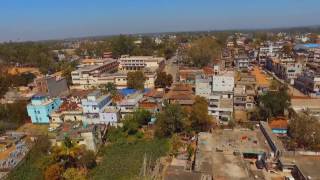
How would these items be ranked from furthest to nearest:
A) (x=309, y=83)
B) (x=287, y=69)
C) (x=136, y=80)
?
(x=287, y=69) → (x=136, y=80) → (x=309, y=83)

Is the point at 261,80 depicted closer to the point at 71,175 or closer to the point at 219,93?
the point at 219,93

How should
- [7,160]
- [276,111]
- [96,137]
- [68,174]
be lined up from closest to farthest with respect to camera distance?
[68,174] < [7,160] < [96,137] < [276,111]

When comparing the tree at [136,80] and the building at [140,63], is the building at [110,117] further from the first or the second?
the building at [140,63]

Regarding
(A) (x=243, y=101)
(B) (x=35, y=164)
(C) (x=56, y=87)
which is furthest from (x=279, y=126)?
(C) (x=56, y=87)

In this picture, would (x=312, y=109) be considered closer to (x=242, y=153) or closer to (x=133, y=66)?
(x=242, y=153)

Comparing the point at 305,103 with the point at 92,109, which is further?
the point at 305,103

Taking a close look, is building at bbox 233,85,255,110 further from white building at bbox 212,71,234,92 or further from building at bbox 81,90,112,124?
building at bbox 81,90,112,124

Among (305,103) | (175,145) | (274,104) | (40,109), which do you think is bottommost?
(175,145)

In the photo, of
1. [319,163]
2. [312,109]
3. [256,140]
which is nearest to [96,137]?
[256,140]
